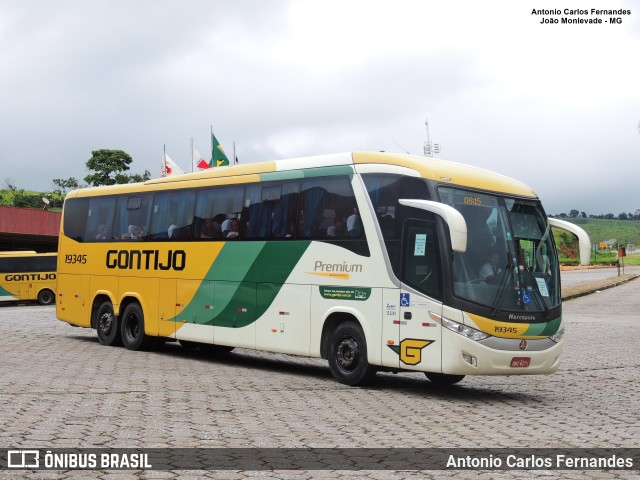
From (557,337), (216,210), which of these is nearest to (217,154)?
(216,210)

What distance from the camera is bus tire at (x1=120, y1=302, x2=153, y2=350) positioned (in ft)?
64.7

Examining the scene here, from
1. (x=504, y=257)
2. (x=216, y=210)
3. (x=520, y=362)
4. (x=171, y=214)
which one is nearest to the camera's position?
(x=520, y=362)

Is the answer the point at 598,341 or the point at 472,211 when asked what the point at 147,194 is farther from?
the point at 598,341

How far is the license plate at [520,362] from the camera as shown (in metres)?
12.9

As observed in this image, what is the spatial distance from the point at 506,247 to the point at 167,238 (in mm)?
8028

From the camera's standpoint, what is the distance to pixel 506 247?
13211mm

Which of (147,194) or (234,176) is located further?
(147,194)

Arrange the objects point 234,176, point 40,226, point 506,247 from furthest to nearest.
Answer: point 40,226 → point 234,176 → point 506,247

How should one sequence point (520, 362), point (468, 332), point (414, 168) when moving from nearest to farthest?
point (468, 332) → point (520, 362) → point (414, 168)

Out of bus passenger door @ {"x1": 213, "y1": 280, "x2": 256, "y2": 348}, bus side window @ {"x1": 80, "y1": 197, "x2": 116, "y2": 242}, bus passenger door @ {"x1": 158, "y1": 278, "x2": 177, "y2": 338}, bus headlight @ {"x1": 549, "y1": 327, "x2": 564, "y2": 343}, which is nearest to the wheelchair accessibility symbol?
bus headlight @ {"x1": 549, "y1": 327, "x2": 564, "y2": 343}

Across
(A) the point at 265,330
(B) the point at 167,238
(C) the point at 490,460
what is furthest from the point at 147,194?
(C) the point at 490,460

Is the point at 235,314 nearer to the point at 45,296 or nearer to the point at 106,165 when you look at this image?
the point at 45,296

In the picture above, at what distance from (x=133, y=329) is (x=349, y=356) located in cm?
743

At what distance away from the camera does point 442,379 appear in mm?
14836
